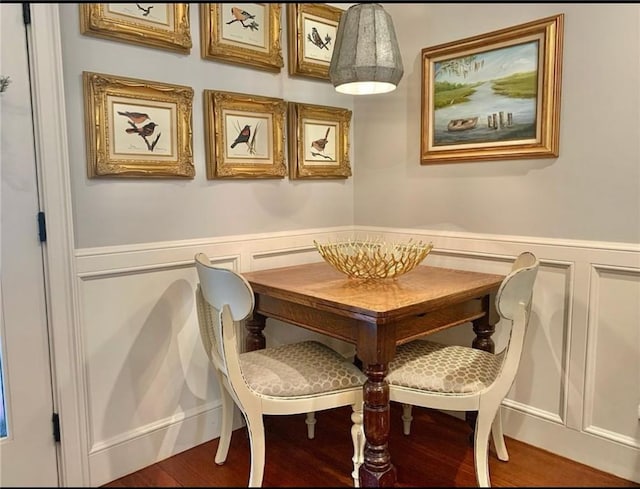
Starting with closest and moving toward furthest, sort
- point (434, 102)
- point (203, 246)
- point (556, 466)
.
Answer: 1. point (556, 466)
2. point (203, 246)
3. point (434, 102)

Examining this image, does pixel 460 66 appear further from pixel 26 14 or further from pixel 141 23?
pixel 26 14

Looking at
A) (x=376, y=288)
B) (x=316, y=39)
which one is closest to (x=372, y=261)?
(x=376, y=288)

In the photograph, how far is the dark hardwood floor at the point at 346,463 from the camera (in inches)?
74.9

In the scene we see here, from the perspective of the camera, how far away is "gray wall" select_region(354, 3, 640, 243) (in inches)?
73.7

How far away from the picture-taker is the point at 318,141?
258cm

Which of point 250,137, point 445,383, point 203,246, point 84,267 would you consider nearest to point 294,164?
point 250,137

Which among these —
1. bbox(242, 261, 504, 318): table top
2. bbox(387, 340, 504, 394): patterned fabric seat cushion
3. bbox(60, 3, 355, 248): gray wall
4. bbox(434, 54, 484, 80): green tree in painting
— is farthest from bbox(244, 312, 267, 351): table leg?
bbox(434, 54, 484, 80): green tree in painting

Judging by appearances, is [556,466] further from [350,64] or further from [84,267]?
[84,267]

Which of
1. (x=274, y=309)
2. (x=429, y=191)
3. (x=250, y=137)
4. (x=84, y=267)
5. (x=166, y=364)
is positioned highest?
(x=250, y=137)

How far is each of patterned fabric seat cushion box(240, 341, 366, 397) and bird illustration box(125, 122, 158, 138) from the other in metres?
0.95

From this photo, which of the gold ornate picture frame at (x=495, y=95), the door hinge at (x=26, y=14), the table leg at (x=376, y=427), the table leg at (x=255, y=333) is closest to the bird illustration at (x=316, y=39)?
the gold ornate picture frame at (x=495, y=95)

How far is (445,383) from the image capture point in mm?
1742

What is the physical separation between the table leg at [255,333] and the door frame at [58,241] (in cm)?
70

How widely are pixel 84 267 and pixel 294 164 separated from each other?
109cm
